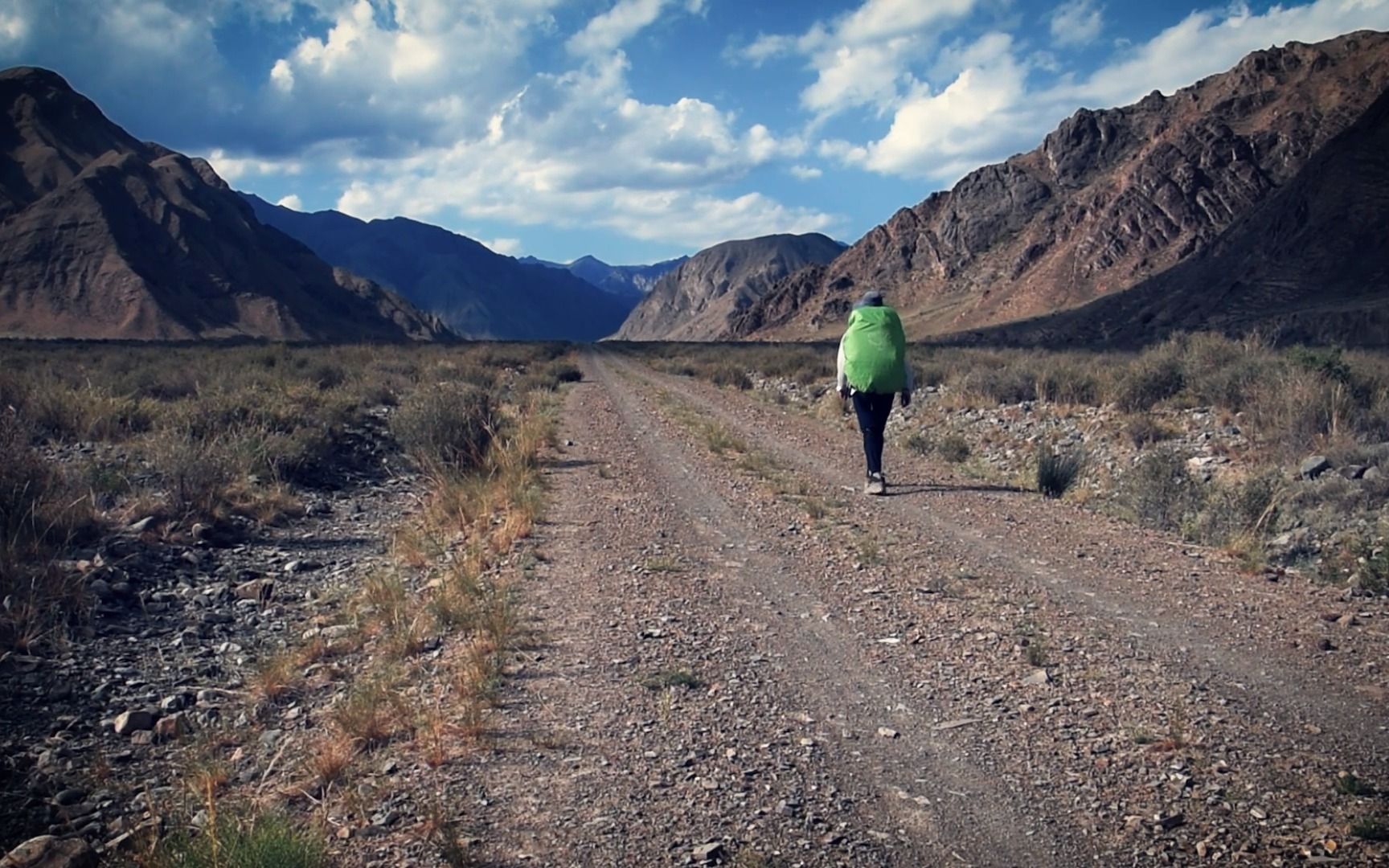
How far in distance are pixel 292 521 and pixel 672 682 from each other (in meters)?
7.74

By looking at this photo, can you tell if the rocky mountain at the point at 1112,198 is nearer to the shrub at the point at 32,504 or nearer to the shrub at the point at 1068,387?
the shrub at the point at 1068,387

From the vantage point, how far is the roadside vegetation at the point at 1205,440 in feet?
30.7

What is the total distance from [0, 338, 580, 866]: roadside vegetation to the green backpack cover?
A: 140 inches

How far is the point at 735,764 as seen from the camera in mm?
4613

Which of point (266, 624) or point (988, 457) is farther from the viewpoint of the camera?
point (988, 457)

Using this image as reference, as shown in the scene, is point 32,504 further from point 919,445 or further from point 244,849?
point 919,445

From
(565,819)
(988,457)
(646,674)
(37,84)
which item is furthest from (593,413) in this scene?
(37,84)

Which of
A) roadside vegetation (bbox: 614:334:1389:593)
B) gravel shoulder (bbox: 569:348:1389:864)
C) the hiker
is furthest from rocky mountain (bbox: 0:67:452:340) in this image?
gravel shoulder (bbox: 569:348:1389:864)

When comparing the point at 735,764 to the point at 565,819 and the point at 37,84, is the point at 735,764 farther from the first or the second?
the point at 37,84

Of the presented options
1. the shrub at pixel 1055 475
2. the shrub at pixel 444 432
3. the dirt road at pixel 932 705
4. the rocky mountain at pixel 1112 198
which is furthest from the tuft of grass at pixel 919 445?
the rocky mountain at pixel 1112 198

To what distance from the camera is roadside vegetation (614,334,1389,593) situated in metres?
9.35

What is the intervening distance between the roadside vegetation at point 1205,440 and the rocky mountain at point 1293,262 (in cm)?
3087

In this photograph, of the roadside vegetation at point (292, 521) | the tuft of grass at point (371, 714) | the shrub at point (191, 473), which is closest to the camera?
the roadside vegetation at point (292, 521)

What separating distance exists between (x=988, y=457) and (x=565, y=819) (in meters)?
12.0
